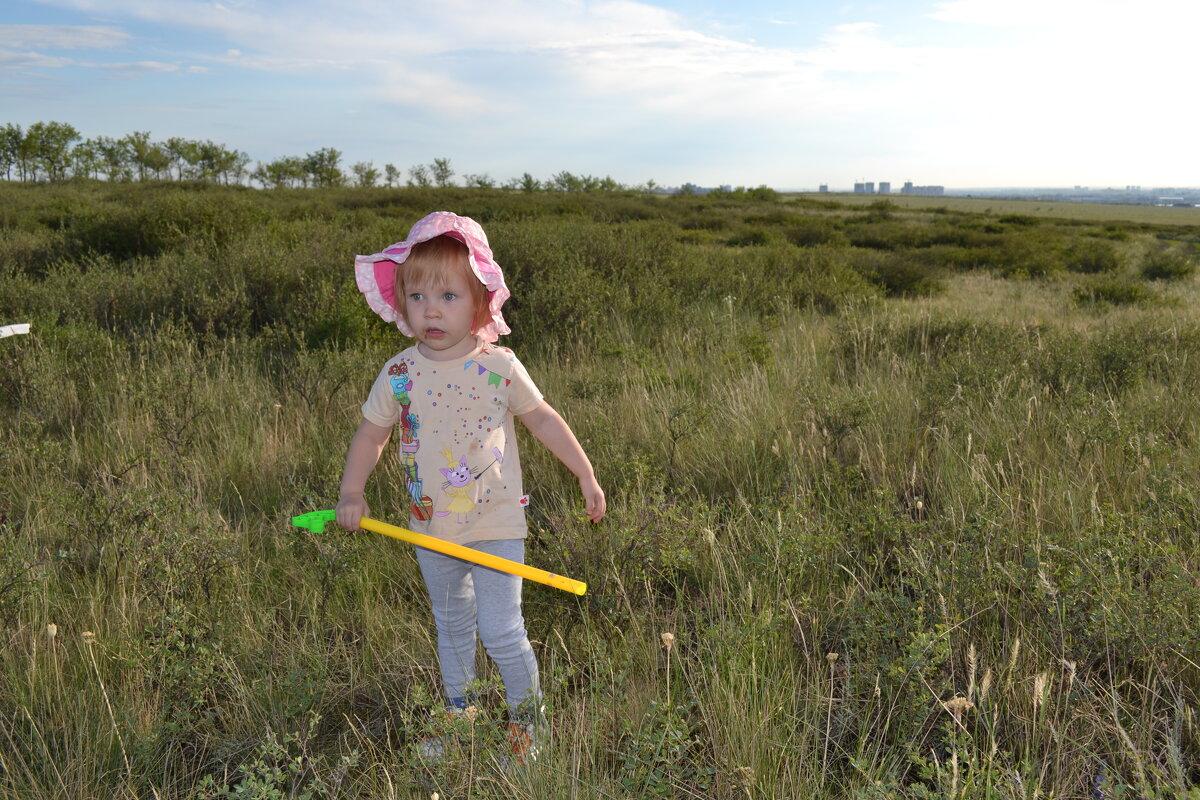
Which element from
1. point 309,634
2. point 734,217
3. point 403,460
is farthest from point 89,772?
point 734,217

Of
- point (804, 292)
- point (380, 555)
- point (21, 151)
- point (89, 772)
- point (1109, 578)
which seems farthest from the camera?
point (21, 151)

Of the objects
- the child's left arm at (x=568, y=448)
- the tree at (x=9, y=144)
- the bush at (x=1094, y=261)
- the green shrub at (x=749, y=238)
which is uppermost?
the tree at (x=9, y=144)

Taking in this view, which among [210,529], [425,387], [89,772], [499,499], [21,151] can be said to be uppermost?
[21,151]

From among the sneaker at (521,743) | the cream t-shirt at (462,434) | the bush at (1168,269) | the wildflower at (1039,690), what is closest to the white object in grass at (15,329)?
the cream t-shirt at (462,434)

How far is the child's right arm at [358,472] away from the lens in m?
2.08

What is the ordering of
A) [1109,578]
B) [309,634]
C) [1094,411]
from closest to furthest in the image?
[1109,578], [309,634], [1094,411]

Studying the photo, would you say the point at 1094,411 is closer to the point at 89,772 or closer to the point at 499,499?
the point at 499,499

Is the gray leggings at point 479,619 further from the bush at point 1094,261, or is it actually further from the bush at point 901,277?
the bush at point 1094,261

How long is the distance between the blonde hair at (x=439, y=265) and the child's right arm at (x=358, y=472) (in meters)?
0.37

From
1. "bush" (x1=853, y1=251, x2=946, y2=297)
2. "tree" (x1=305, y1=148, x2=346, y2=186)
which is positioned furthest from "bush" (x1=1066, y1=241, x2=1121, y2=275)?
"tree" (x1=305, y1=148, x2=346, y2=186)

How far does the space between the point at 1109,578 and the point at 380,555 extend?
2.48 meters

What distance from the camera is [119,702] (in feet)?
6.93

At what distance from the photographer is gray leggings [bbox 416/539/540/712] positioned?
2.11 m

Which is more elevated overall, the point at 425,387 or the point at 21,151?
the point at 21,151
